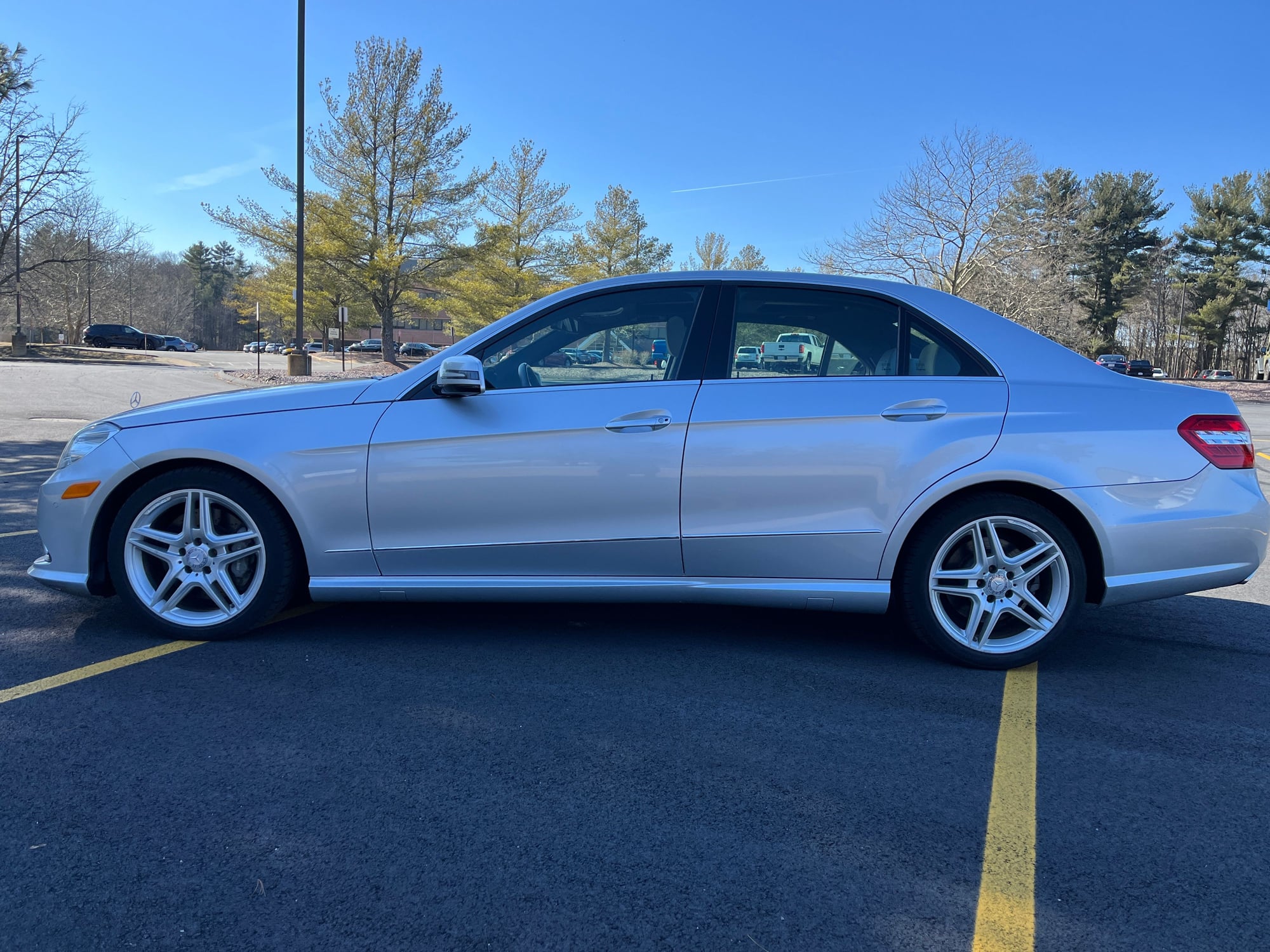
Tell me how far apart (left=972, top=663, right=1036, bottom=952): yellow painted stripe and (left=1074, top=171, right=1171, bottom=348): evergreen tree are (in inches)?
2385

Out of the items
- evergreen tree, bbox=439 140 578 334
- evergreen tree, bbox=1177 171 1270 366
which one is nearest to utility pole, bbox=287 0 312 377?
evergreen tree, bbox=439 140 578 334

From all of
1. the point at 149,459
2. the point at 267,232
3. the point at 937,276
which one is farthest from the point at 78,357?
the point at 149,459

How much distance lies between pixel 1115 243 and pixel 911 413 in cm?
6407

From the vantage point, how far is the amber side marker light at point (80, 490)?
3.61 metres

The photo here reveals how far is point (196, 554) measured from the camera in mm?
3664

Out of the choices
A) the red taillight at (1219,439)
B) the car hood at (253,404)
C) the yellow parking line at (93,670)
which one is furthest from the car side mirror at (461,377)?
the red taillight at (1219,439)

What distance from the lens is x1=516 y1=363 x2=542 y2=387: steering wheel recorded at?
12.0ft

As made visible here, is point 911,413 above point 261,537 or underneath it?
above

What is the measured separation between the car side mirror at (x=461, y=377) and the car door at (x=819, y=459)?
2.85 ft

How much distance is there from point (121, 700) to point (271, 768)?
2.84ft

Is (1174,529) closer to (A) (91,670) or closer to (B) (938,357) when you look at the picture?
(B) (938,357)

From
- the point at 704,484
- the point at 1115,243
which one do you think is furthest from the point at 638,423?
the point at 1115,243

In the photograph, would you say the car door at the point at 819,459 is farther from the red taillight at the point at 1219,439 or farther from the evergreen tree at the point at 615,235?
the evergreen tree at the point at 615,235

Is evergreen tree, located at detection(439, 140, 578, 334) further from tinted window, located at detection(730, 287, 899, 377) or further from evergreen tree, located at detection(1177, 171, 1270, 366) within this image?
evergreen tree, located at detection(1177, 171, 1270, 366)
